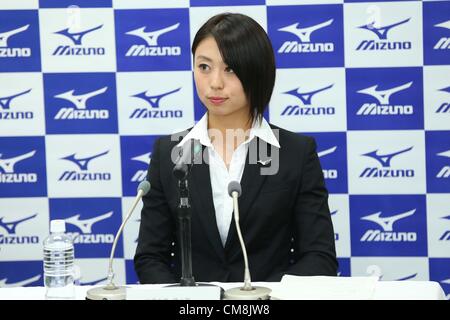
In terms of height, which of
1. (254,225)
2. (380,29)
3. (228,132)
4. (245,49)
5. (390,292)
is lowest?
(390,292)

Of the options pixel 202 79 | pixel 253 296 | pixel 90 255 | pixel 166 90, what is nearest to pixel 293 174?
pixel 202 79

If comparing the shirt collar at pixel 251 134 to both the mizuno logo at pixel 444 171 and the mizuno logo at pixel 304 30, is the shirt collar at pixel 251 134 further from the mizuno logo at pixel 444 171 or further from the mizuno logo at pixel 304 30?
the mizuno logo at pixel 444 171

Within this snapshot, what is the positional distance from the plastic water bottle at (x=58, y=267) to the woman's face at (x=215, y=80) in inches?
26.1

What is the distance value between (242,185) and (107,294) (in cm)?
77

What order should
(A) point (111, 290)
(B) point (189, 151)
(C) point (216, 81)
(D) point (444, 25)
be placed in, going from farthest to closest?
(D) point (444, 25) → (B) point (189, 151) → (C) point (216, 81) → (A) point (111, 290)

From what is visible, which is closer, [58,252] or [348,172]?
[58,252]

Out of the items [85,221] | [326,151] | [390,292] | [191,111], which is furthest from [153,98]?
[390,292]

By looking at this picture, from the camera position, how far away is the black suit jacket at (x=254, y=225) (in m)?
2.41

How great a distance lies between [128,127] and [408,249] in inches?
55.8

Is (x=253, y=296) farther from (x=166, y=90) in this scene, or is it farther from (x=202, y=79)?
(x=166, y=90)

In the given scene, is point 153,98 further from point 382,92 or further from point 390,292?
point 390,292

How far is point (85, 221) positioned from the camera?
3.46 m

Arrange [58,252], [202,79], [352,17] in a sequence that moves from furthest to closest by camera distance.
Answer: [352,17] → [202,79] → [58,252]

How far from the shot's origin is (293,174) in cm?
250
